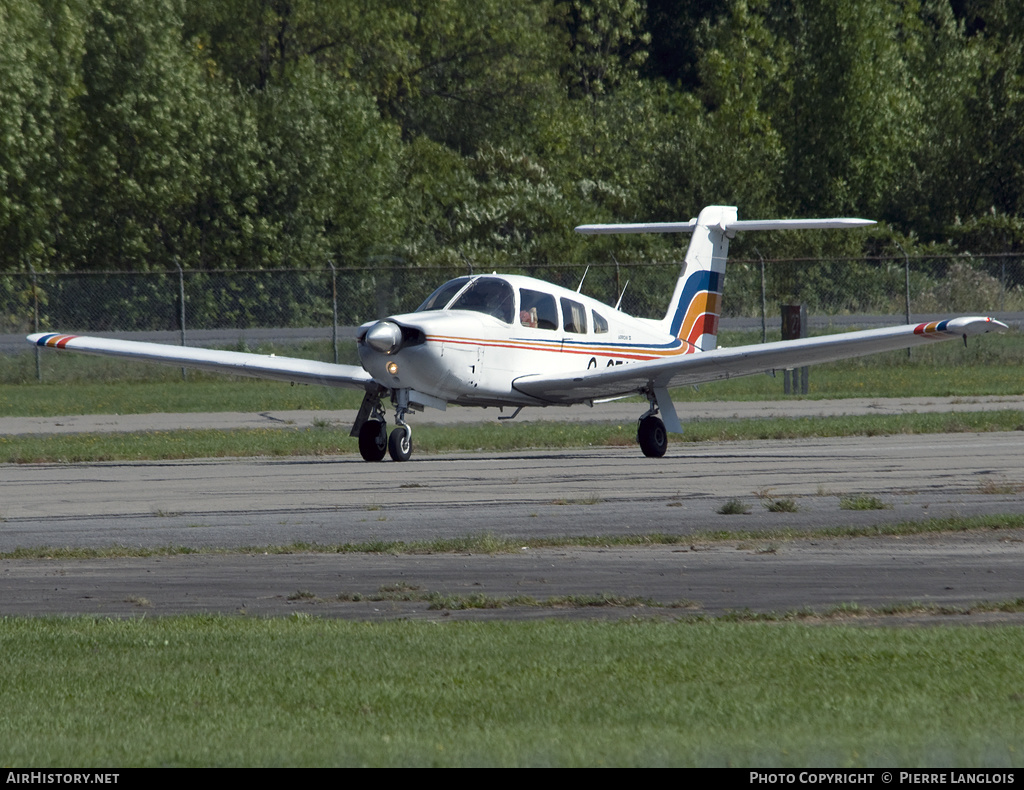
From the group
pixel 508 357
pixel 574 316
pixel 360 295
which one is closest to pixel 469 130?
pixel 360 295

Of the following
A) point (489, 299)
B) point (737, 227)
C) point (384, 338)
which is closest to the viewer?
point (384, 338)

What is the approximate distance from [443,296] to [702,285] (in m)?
5.06

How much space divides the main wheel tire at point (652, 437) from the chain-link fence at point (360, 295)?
16.5 meters

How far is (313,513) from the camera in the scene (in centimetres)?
1252

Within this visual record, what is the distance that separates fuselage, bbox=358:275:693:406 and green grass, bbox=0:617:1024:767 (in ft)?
32.7

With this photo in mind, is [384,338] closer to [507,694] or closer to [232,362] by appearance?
[232,362]

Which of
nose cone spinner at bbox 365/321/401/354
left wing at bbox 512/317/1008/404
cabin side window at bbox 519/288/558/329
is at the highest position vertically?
cabin side window at bbox 519/288/558/329

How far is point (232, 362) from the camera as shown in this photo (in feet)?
61.8

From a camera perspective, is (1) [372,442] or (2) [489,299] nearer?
(1) [372,442]

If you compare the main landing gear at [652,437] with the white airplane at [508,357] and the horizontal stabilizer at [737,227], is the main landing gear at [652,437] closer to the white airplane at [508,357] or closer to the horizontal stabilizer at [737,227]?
the white airplane at [508,357]

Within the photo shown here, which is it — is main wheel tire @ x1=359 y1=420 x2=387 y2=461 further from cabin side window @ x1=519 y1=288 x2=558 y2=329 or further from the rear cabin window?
cabin side window @ x1=519 y1=288 x2=558 y2=329

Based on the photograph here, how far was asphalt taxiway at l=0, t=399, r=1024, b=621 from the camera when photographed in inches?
328

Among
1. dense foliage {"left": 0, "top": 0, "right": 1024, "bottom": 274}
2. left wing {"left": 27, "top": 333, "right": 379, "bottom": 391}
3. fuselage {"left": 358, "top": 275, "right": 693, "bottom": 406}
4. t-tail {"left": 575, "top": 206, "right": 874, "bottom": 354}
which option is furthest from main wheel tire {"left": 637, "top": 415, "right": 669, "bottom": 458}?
dense foliage {"left": 0, "top": 0, "right": 1024, "bottom": 274}

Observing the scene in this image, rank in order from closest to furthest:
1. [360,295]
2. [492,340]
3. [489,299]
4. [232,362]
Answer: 1. [492,340]
2. [489,299]
3. [232,362]
4. [360,295]
